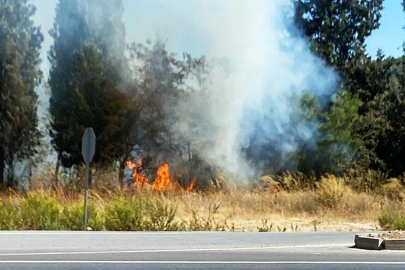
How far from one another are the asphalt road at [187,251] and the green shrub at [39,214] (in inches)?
77.4

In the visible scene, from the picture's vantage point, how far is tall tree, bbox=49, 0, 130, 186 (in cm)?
3562

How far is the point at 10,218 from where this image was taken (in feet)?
59.8

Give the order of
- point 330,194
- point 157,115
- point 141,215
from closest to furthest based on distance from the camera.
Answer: point 141,215, point 330,194, point 157,115

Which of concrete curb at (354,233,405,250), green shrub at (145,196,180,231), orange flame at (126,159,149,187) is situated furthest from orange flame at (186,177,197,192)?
concrete curb at (354,233,405,250)

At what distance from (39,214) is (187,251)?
224 inches

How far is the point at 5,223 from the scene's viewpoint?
18000mm

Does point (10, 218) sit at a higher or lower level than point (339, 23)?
lower

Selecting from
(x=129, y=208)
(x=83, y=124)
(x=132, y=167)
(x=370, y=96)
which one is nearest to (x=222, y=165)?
(x=132, y=167)

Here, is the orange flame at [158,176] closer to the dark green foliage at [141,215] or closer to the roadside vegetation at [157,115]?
the roadside vegetation at [157,115]

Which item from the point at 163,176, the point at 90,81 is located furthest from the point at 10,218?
the point at 90,81

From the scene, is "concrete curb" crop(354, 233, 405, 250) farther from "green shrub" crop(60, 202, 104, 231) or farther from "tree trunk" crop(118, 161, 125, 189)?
"tree trunk" crop(118, 161, 125, 189)

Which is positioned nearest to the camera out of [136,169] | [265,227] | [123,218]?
[123,218]

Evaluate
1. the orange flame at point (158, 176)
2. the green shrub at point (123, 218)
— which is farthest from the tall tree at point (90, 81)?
the green shrub at point (123, 218)

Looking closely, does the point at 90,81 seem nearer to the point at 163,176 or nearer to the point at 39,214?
the point at 163,176
